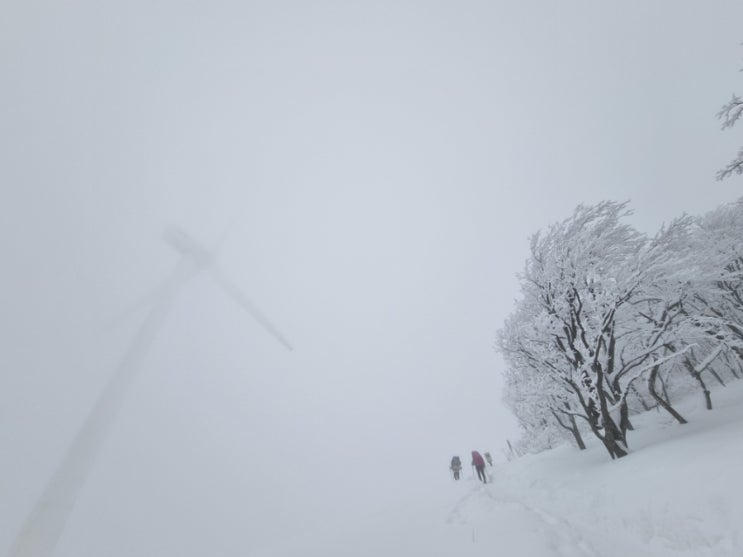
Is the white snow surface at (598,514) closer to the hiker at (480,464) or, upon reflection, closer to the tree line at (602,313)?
the tree line at (602,313)

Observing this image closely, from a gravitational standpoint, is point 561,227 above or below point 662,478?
above

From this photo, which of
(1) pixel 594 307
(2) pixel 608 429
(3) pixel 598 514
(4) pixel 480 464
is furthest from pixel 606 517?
(4) pixel 480 464

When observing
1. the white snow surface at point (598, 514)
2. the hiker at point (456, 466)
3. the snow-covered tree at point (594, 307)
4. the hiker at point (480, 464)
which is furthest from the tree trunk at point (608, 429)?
the hiker at point (456, 466)

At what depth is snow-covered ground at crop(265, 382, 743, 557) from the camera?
5812 mm

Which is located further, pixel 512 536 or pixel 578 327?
pixel 578 327

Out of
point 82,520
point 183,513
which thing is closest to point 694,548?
point 82,520

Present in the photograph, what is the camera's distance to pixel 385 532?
30.6ft

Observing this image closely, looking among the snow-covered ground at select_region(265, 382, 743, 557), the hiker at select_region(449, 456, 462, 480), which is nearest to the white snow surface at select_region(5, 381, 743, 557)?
the snow-covered ground at select_region(265, 382, 743, 557)

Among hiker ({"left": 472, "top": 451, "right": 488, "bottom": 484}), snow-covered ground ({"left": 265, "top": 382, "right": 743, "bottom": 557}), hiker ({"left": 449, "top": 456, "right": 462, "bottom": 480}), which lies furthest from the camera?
hiker ({"left": 449, "top": 456, "right": 462, "bottom": 480})

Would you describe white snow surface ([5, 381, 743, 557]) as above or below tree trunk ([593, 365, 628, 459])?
below

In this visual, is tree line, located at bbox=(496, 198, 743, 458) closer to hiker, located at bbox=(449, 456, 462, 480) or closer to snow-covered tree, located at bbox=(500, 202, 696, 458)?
snow-covered tree, located at bbox=(500, 202, 696, 458)

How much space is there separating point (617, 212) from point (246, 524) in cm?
13632

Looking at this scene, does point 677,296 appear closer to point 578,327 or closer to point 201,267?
point 578,327

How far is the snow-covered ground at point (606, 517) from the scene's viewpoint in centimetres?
581
